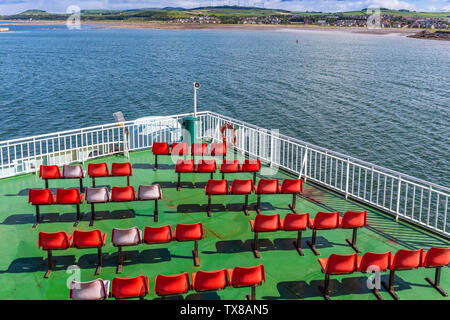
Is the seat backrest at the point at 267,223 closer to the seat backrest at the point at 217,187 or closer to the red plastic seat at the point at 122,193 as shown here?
the seat backrest at the point at 217,187

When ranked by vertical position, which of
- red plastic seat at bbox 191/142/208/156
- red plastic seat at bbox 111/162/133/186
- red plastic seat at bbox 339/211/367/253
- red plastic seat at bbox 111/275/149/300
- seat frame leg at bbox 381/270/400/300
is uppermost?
red plastic seat at bbox 191/142/208/156

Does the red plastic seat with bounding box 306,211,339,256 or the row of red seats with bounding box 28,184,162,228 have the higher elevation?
the row of red seats with bounding box 28,184,162,228

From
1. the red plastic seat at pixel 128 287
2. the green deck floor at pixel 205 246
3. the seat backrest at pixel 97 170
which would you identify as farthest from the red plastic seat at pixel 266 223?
the seat backrest at pixel 97 170

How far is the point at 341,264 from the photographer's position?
24.6 feet

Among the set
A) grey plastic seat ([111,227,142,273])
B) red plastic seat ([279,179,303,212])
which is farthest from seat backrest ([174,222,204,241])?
red plastic seat ([279,179,303,212])

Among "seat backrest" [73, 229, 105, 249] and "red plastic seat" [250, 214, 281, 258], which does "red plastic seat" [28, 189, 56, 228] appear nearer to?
"seat backrest" [73, 229, 105, 249]

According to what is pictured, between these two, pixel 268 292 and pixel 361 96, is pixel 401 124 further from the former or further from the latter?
pixel 268 292

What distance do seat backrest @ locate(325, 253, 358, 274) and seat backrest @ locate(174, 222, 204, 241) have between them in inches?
101

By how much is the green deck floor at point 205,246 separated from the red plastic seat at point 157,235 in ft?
1.95

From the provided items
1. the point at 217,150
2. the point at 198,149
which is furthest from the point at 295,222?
the point at 198,149

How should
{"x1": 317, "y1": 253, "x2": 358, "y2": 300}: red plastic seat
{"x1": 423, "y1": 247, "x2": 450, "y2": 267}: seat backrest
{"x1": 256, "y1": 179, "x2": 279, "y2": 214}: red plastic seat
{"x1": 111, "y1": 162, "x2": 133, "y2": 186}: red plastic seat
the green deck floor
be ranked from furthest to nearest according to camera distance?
{"x1": 111, "y1": 162, "x2": 133, "y2": 186}: red plastic seat
{"x1": 256, "y1": 179, "x2": 279, "y2": 214}: red plastic seat
the green deck floor
{"x1": 423, "y1": 247, "x2": 450, "y2": 267}: seat backrest
{"x1": 317, "y1": 253, "x2": 358, "y2": 300}: red plastic seat

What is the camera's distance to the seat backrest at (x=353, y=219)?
915 cm

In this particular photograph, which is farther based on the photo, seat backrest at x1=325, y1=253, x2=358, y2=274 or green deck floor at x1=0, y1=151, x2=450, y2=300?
green deck floor at x1=0, y1=151, x2=450, y2=300

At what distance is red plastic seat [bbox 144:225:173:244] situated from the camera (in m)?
8.38
